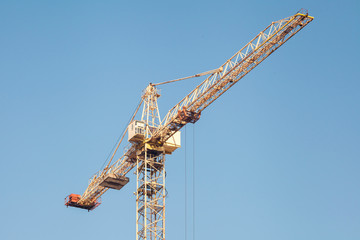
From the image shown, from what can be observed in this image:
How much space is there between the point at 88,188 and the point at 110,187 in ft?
20.7

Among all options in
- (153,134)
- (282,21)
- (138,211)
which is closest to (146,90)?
(153,134)

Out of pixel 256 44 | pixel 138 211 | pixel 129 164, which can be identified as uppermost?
pixel 256 44

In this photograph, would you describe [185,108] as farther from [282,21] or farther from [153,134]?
[282,21]

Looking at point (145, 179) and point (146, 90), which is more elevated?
point (146, 90)

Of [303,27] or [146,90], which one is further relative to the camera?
[146,90]

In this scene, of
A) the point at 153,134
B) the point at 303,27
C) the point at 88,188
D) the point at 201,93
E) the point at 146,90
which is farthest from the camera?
the point at 88,188

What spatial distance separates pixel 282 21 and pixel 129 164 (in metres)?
26.8

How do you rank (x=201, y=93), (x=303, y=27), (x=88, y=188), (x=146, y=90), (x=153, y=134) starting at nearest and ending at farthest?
(x=303, y=27), (x=201, y=93), (x=153, y=134), (x=146, y=90), (x=88, y=188)

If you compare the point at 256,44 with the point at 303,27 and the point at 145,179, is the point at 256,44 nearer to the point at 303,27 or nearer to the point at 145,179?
the point at 303,27

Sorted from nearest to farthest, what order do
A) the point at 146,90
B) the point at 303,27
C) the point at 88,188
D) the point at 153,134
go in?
1. the point at 303,27
2. the point at 153,134
3. the point at 146,90
4. the point at 88,188

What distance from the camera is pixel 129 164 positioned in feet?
303

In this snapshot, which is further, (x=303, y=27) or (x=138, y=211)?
(x=138, y=211)

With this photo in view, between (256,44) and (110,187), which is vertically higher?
(256,44)

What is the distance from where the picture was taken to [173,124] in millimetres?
85438
